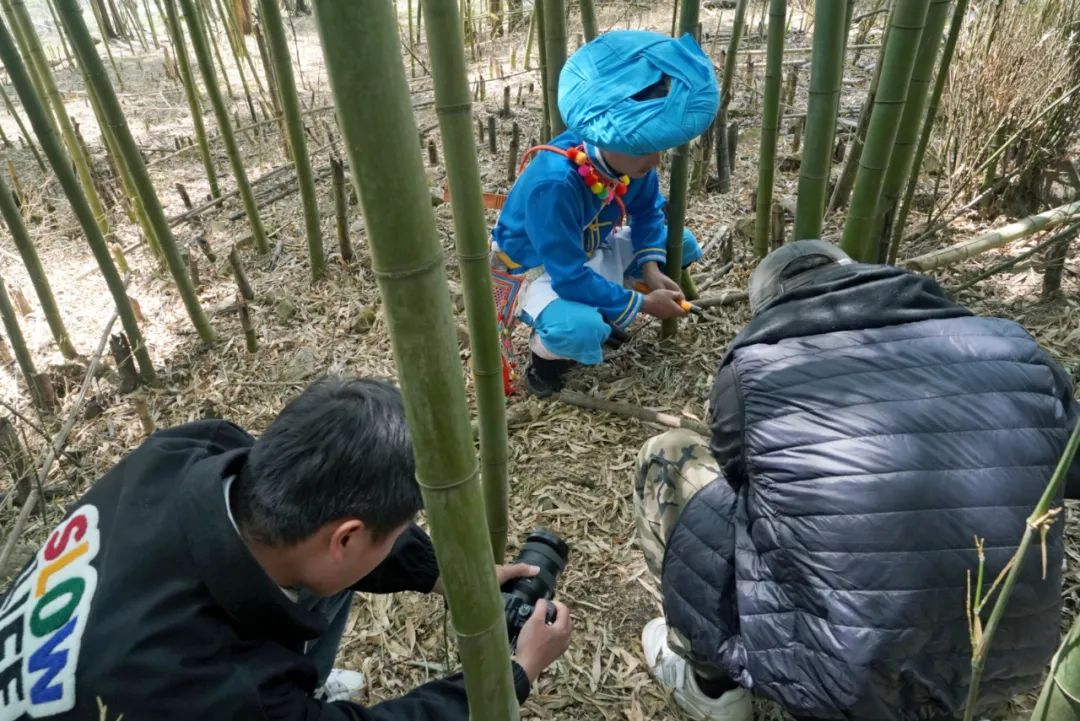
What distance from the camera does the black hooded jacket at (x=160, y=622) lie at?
0.93m

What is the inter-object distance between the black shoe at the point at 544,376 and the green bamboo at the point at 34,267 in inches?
75.5

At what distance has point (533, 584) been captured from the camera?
153 cm

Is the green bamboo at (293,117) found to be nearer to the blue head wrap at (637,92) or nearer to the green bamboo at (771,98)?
the blue head wrap at (637,92)

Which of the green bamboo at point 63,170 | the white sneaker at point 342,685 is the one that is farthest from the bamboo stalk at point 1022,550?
the green bamboo at point 63,170

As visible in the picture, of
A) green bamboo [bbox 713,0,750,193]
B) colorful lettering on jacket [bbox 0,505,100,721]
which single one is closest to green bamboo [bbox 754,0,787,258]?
green bamboo [bbox 713,0,750,193]

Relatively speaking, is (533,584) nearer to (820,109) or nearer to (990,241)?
(820,109)

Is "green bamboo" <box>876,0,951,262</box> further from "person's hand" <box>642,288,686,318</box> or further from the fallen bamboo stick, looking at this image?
the fallen bamboo stick

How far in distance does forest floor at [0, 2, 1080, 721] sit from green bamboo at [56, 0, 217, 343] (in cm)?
40

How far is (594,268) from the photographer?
9.30ft

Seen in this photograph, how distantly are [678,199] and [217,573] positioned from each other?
187 centimetres

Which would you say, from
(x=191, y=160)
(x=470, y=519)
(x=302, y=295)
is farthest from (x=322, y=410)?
(x=191, y=160)

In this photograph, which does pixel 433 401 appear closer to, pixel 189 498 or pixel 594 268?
pixel 189 498

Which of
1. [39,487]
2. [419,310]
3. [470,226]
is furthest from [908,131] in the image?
[39,487]

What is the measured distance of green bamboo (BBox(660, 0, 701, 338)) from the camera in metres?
2.21
